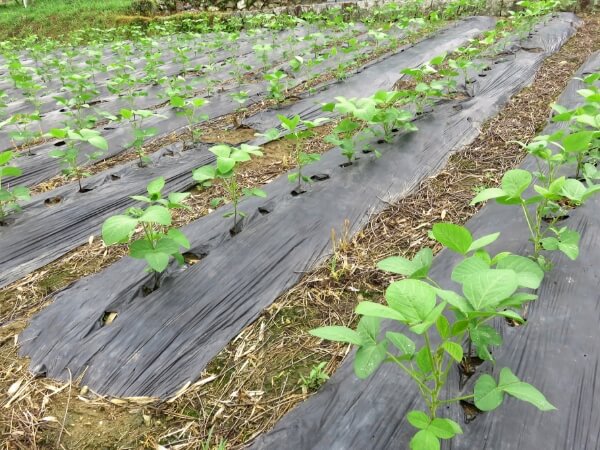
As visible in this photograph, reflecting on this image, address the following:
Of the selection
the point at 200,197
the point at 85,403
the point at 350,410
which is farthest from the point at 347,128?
the point at 85,403

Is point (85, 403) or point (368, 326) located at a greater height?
point (368, 326)

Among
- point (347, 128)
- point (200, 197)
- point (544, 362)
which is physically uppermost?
point (347, 128)

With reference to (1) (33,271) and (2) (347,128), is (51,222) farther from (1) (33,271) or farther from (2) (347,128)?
(2) (347,128)

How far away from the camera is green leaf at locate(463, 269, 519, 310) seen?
91 centimetres

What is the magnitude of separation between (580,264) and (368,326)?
1.07 meters

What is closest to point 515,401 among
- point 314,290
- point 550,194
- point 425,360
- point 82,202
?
point 425,360

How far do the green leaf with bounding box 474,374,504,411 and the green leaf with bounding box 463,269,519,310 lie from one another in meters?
0.23

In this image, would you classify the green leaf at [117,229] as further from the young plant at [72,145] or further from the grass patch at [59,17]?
the grass patch at [59,17]

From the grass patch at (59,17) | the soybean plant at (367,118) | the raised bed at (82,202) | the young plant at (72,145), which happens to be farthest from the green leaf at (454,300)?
the grass patch at (59,17)

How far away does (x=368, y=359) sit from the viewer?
1.02 metres

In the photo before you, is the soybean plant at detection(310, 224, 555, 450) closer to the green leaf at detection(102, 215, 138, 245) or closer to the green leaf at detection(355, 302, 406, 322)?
the green leaf at detection(355, 302, 406, 322)

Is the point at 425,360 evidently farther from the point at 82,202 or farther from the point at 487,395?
the point at 82,202

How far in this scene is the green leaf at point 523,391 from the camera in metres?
0.91

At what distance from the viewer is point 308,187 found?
8.32 ft
